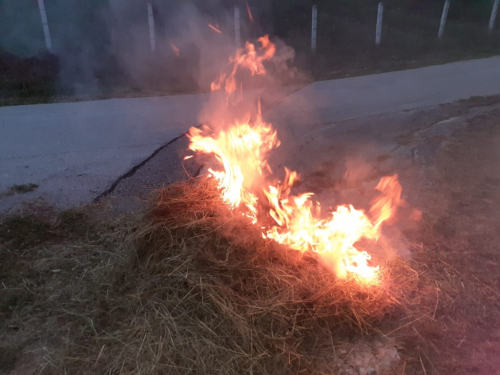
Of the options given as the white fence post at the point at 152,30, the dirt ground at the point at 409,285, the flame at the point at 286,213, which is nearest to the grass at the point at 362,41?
the white fence post at the point at 152,30

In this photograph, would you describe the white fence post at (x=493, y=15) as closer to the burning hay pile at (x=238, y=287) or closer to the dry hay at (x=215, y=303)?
the burning hay pile at (x=238, y=287)

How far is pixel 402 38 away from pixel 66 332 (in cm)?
1632

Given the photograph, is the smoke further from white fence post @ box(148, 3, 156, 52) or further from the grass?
the grass

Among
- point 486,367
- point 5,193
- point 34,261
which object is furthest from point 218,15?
point 486,367

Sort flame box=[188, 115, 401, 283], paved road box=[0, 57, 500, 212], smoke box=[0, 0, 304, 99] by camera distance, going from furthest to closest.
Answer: smoke box=[0, 0, 304, 99], paved road box=[0, 57, 500, 212], flame box=[188, 115, 401, 283]

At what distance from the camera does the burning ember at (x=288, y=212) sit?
3.55 m

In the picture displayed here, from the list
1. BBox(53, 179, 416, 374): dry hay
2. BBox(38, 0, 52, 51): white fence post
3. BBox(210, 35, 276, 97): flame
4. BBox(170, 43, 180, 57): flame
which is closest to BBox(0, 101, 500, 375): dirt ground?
BBox(53, 179, 416, 374): dry hay

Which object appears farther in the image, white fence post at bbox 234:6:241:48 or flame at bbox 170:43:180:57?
white fence post at bbox 234:6:241:48

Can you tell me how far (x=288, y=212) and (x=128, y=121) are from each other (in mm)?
4774

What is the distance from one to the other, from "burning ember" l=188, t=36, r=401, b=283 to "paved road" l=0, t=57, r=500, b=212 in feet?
5.94

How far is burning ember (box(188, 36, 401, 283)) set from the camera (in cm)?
355

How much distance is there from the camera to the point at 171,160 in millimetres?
6012

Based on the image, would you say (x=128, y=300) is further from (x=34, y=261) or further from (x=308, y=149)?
(x=308, y=149)

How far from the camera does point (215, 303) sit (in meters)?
3.01
